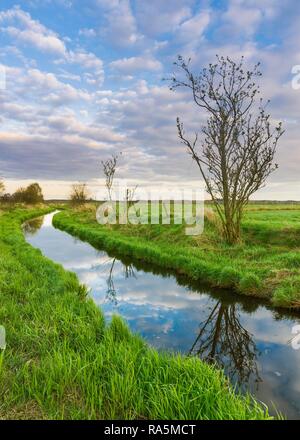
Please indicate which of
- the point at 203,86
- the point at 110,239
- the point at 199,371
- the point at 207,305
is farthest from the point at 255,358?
the point at 110,239

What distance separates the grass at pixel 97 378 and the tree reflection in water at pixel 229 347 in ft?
2.48

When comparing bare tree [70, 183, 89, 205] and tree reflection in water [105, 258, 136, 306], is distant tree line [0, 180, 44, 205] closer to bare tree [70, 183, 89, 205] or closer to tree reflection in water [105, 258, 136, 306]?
bare tree [70, 183, 89, 205]

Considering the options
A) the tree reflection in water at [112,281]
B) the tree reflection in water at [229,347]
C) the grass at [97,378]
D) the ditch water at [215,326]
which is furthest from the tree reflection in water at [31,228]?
the grass at [97,378]

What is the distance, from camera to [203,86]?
1433 centimetres

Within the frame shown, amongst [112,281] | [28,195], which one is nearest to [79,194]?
[28,195]

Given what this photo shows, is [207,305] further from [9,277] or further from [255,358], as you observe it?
[9,277]

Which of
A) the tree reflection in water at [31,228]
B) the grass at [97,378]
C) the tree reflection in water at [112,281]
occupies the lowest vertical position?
the tree reflection in water at [112,281]

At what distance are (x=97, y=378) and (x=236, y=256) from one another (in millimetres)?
9325

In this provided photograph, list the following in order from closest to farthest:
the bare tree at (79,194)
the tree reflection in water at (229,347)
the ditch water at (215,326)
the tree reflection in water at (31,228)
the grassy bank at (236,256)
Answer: the ditch water at (215,326), the tree reflection in water at (229,347), the grassy bank at (236,256), the tree reflection in water at (31,228), the bare tree at (79,194)

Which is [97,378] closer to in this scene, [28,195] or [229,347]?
[229,347]

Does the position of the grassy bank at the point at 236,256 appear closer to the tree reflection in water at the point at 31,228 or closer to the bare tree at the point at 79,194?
the tree reflection in water at the point at 31,228

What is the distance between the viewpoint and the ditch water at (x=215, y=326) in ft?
17.5
